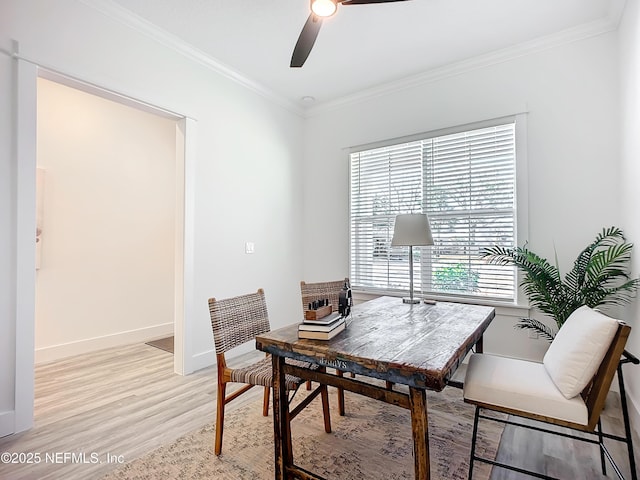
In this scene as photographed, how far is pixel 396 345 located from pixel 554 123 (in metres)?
2.58

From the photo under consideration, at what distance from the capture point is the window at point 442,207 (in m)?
3.09

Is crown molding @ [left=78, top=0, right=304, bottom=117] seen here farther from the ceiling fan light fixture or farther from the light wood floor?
the light wood floor

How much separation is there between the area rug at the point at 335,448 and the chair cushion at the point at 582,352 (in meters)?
0.65

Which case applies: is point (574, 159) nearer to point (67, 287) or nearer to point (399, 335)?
point (399, 335)

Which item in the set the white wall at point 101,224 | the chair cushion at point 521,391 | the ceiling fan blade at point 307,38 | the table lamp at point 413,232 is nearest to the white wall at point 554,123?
the table lamp at point 413,232

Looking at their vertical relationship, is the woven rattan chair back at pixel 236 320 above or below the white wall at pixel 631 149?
below

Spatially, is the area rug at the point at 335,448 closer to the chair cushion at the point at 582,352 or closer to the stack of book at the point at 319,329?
the chair cushion at the point at 582,352

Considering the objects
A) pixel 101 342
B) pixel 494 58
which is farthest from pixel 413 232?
pixel 101 342

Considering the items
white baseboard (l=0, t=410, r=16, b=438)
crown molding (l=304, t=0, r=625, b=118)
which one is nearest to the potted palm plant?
crown molding (l=304, t=0, r=625, b=118)

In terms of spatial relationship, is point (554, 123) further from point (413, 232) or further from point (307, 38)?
point (307, 38)

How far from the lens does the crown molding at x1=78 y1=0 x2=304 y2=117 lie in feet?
8.15

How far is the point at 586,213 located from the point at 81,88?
13.1 feet

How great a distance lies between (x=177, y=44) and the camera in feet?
9.70

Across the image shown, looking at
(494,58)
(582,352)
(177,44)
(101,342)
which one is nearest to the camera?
(582,352)
